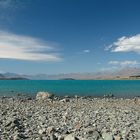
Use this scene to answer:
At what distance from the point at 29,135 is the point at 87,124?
5.81 metres

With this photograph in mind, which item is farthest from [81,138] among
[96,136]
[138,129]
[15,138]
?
[138,129]

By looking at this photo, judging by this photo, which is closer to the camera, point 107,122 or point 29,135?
point 29,135

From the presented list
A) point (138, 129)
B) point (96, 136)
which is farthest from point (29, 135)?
point (138, 129)

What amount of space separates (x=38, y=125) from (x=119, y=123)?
20.9ft

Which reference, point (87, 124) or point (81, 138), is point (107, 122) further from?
point (81, 138)

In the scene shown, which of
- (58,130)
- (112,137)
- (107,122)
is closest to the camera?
(112,137)

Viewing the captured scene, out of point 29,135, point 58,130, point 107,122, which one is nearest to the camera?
point 29,135

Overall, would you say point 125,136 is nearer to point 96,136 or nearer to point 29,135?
point 96,136

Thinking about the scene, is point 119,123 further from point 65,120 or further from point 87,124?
point 65,120

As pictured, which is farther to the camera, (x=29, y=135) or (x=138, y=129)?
(x=138, y=129)

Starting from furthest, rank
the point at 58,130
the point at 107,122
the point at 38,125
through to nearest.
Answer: the point at 107,122 → the point at 38,125 → the point at 58,130

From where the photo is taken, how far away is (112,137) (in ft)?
56.4

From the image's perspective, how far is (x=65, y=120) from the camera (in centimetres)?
2608

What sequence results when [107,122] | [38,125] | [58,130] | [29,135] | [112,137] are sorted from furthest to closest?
1. [107,122]
2. [38,125]
3. [58,130]
4. [29,135]
5. [112,137]
